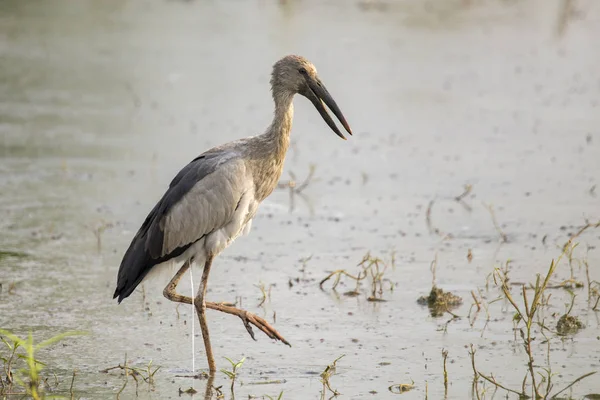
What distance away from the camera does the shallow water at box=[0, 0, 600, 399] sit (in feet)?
21.3

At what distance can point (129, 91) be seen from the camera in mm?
14078

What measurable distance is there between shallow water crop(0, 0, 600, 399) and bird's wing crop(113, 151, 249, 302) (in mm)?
466

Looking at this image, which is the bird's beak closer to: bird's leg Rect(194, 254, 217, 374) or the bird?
the bird

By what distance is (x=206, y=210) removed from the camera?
6.51 m

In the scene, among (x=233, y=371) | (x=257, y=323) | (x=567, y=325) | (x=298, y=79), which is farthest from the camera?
(x=298, y=79)

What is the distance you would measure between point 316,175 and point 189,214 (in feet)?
13.9

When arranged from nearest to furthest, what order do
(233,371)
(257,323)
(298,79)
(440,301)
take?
(233,371) → (257,323) → (298,79) → (440,301)

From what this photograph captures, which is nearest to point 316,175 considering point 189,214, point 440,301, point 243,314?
point 440,301

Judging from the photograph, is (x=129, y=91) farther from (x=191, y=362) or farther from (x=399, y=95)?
(x=191, y=362)

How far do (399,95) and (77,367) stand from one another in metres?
8.50

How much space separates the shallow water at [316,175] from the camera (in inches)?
255

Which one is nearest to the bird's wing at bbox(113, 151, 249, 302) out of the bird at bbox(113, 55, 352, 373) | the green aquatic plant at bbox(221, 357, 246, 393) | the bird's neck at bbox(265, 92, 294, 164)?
the bird at bbox(113, 55, 352, 373)

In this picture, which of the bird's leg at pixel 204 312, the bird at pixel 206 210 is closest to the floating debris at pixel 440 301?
the bird at pixel 206 210

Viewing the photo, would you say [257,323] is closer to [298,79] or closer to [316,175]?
[298,79]
